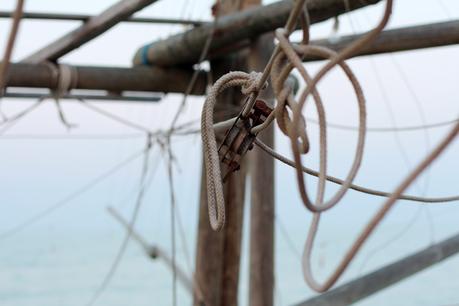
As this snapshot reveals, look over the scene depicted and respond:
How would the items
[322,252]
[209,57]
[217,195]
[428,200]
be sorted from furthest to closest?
[322,252]
[209,57]
[428,200]
[217,195]

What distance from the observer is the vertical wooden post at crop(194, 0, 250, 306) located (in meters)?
5.32

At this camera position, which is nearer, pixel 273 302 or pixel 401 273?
pixel 401 273

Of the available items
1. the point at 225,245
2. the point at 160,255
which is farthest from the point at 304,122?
the point at 160,255

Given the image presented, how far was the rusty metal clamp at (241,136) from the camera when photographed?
2.09m

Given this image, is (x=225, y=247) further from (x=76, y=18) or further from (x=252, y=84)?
(x=252, y=84)

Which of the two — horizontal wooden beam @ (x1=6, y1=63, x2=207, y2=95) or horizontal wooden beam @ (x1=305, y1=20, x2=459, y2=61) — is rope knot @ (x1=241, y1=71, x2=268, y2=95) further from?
horizontal wooden beam @ (x1=6, y1=63, x2=207, y2=95)

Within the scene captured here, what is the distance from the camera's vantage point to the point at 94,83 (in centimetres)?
552

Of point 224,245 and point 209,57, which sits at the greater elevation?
point 209,57

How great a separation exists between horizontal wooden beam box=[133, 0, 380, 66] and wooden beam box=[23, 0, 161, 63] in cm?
52

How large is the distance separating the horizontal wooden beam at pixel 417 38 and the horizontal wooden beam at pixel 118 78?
1.59m

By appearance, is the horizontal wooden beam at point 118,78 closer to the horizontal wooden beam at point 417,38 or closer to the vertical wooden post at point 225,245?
the vertical wooden post at point 225,245

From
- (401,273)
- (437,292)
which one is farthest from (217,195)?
(437,292)

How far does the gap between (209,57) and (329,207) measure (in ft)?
12.0

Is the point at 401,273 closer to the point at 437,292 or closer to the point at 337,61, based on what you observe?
the point at 337,61
